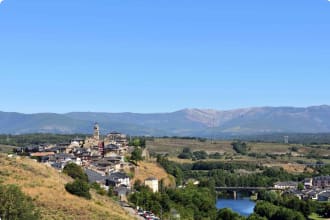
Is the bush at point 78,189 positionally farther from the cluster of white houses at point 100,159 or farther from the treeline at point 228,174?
the treeline at point 228,174

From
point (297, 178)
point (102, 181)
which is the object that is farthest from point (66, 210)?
point (297, 178)

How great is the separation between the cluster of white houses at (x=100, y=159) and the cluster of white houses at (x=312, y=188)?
82.7ft

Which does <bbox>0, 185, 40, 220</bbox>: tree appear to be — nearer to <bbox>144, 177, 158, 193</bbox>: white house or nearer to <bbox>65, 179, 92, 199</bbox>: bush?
<bbox>65, 179, 92, 199</bbox>: bush

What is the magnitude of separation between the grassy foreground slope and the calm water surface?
41700 millimetres

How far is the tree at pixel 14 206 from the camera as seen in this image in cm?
2645

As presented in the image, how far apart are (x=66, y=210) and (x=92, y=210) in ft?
5.75

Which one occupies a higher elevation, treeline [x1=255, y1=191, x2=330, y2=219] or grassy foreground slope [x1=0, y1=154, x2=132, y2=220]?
grassy foreground slope [x1=0, y1=154, x2=132, y2=220]

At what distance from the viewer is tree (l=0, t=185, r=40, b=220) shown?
2645 cm

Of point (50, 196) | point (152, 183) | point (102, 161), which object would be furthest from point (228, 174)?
point (50, 196)

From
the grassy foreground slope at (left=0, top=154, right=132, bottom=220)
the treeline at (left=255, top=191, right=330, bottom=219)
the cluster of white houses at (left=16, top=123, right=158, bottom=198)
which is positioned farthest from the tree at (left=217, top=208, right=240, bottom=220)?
the grassy foreground slope at (left=0, top=154, right=132, bottom=220)

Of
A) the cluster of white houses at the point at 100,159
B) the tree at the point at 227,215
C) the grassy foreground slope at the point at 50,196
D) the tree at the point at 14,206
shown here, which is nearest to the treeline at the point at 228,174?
the cluster of white houses at the point at 100,159

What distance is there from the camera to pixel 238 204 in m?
88.1

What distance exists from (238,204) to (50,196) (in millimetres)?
55829

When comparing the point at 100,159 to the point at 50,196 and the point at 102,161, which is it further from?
the point at 50,196
